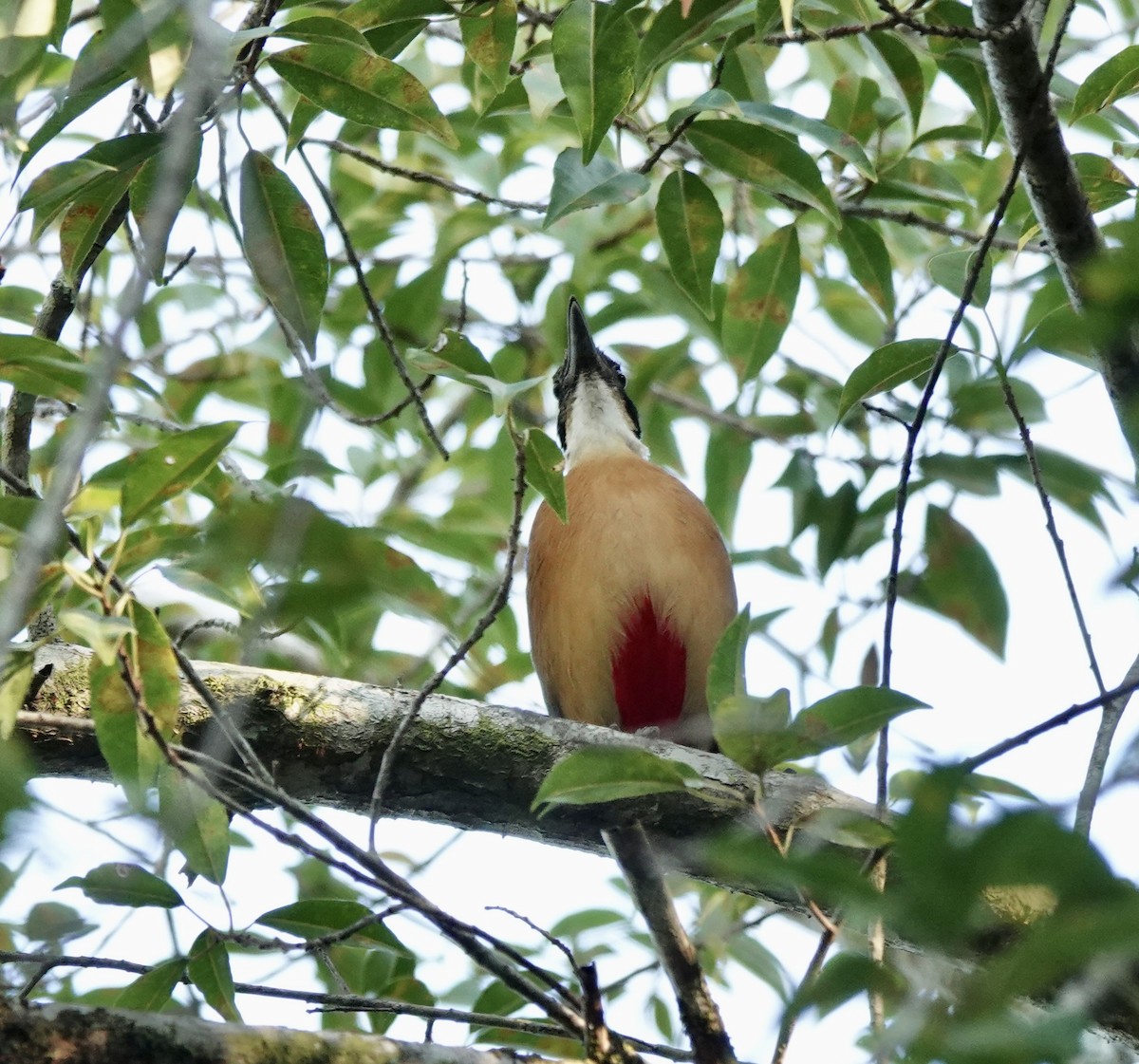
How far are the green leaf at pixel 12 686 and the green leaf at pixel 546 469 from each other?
956 mm

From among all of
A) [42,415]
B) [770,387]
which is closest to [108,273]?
[42,415]

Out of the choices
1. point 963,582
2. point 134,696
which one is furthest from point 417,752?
point 963,582

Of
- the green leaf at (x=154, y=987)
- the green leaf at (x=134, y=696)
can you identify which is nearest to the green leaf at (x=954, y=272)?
the green leaf at (x=134, y=696)

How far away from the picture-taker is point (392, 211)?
19.0ft

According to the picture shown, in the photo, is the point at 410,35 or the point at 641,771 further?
the point at 410,35

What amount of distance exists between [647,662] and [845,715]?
2350mm

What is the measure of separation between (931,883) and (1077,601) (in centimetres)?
209

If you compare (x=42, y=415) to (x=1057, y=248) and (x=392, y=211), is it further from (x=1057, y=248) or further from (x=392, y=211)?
(x=1057, y=248)

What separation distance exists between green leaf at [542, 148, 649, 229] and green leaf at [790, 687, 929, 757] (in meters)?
1.27

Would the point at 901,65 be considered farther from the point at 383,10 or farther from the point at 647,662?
the point at 647,662

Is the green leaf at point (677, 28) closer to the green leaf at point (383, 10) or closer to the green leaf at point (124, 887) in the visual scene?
the green leaf at point (383, 10)

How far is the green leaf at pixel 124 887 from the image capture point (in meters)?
2.50

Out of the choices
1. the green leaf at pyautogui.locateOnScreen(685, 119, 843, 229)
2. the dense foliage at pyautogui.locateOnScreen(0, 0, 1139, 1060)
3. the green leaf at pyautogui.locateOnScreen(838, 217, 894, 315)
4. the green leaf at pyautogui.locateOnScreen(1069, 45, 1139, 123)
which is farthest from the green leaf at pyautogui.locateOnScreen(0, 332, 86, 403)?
the green leaf at pyautogui.locateOnScreen(838, 217, 894, 315)

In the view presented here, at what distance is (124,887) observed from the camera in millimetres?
2508
